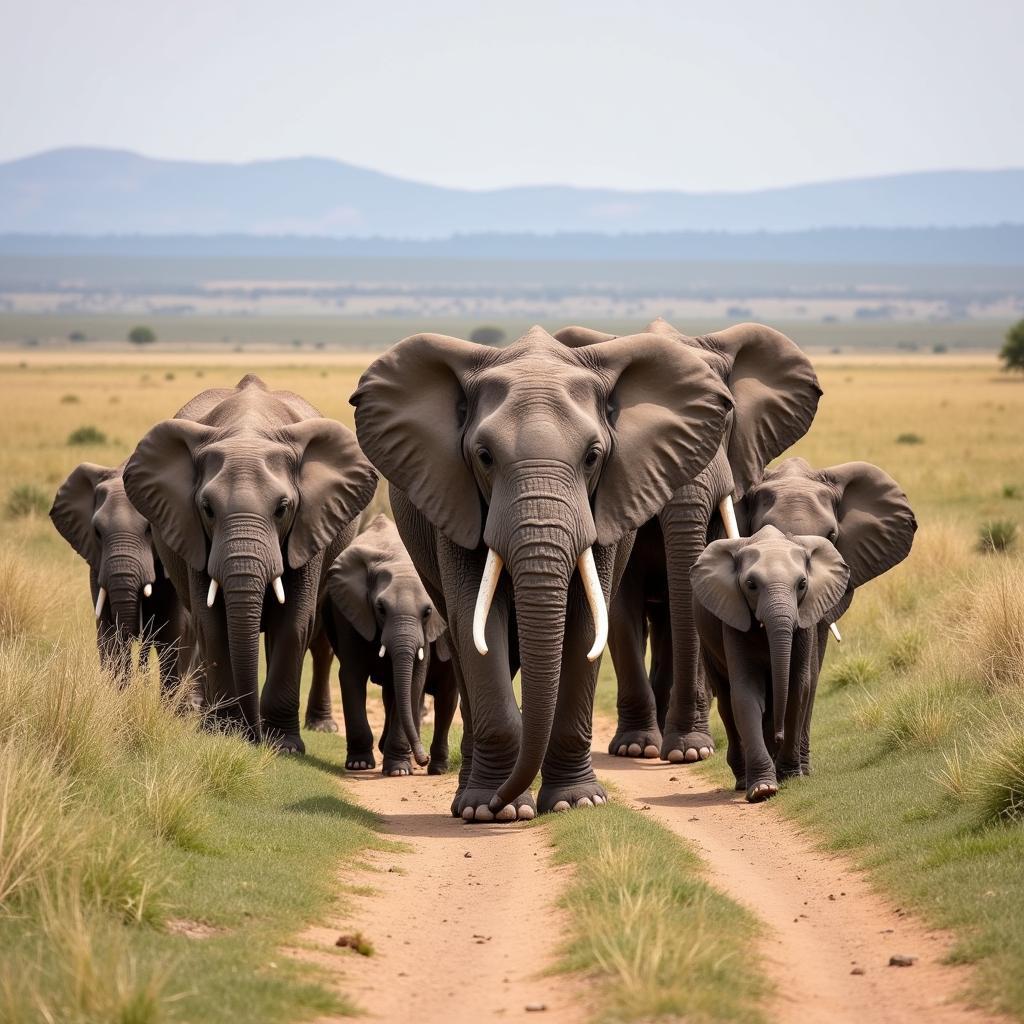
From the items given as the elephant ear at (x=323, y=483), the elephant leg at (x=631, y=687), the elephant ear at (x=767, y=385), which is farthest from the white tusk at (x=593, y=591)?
the elephant ear at (x=767, y=385)

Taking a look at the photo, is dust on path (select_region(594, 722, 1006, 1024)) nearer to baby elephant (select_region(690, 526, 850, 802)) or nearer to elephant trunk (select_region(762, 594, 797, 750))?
baby elephant (select_region(690, 526, 850, 802))

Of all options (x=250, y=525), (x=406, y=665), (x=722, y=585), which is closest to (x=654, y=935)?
(x=722, y=585)

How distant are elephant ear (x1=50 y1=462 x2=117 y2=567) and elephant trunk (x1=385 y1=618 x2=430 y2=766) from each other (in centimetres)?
355

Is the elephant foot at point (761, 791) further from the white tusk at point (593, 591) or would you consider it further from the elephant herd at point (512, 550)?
the white tusk at point (593, 591)

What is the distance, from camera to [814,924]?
8.86 meters

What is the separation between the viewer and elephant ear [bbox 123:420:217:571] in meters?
14.3

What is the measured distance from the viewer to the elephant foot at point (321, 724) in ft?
57.8

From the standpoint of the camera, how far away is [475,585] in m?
11.6

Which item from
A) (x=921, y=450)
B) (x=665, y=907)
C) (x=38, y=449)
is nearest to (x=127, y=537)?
(x=665, y=907)

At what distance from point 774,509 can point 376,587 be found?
10.5 feet

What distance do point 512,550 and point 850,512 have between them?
451cm

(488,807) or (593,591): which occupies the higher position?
(593,591)

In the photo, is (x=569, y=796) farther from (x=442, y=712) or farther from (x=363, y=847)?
(x=442, y=712)

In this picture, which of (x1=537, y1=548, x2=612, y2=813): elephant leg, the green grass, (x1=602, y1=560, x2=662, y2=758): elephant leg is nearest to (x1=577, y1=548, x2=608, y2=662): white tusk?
(x1=537, y1=548, x2=612, y2=813): elephant leg
